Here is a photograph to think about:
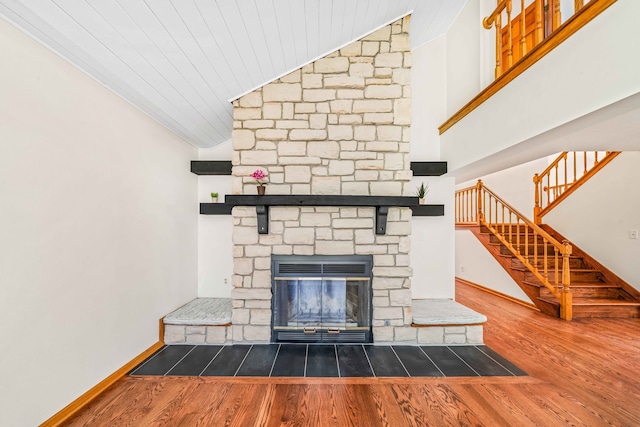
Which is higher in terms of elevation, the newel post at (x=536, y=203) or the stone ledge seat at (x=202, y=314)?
the newel post at (x=536, y=203)

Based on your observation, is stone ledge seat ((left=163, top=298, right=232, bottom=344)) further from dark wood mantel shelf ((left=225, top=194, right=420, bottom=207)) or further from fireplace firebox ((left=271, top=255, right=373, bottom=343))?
dark wood mantel shelf ((left=225, top=194, right=420, bottom=207))

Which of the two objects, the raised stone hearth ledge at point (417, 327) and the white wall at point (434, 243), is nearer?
the raised stone hearth ledge at point (417, 327)

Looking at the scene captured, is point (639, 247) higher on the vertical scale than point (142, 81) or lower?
lower

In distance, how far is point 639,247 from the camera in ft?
13.4

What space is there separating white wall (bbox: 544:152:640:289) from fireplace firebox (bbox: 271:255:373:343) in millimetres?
4343

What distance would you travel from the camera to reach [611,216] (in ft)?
14.5

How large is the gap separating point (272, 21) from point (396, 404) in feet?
9.65

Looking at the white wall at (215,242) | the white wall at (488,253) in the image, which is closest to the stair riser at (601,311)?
the white wall at (488,253)

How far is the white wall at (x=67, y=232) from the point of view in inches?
59.9

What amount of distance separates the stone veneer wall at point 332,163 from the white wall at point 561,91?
866 mm

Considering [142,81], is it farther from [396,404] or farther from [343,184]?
[396,404]

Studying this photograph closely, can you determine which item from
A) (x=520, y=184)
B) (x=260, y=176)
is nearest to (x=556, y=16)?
(x=260, y=176)

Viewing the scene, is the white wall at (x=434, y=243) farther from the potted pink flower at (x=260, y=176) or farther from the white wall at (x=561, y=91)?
the potted pink flower at (x=260, y=176)

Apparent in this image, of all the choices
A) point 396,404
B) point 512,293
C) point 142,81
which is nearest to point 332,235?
point 396,404
